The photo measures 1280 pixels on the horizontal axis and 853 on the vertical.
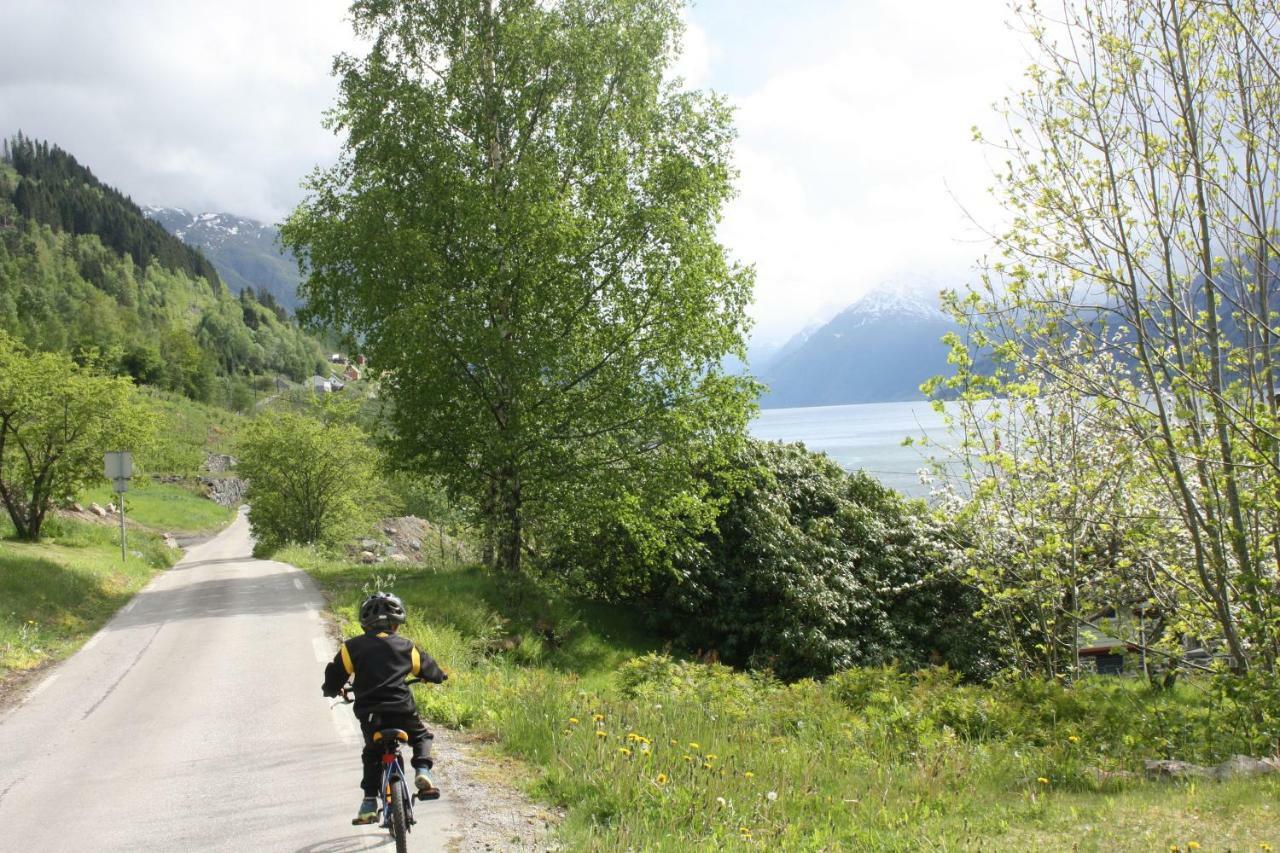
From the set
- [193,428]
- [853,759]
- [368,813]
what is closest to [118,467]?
[368,813]

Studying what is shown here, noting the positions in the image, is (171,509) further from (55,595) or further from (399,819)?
(399,819)

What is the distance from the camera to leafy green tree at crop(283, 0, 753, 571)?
17.5 m

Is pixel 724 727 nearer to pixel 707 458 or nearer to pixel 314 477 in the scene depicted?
pixel 707 458

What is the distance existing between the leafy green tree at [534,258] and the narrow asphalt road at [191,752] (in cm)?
545

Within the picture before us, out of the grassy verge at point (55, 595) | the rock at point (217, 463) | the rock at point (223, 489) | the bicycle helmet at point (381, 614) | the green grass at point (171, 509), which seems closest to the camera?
the bicycle helmet at point (381, 614)

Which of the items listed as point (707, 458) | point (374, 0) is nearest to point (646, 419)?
point (707, 458)

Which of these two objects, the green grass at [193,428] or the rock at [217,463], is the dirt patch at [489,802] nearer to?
the green grass at [193,428]

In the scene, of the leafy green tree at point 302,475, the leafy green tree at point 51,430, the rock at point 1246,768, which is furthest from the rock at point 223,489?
the rock at point 1246,768

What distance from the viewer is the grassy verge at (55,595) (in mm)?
13383

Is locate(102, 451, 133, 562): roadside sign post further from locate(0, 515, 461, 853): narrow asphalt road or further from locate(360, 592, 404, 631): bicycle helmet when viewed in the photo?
locate(360, 592, 404, 631): bicycle helmet

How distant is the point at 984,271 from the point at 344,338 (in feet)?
46.4

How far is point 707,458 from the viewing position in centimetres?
1880

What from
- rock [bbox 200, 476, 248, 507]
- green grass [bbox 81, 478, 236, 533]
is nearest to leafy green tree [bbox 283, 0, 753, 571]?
green grass [bbox 81, 478, 236, 533]

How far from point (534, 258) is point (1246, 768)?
1367 cm
